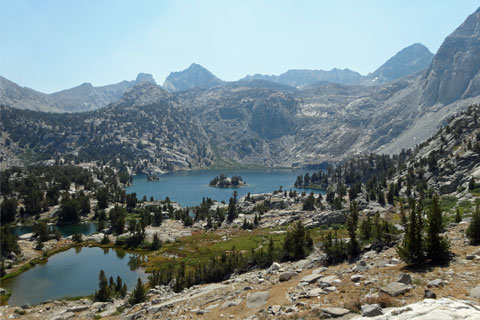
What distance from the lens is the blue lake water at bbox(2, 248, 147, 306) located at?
61.8 metres

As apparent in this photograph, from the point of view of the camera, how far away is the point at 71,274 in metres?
74.0

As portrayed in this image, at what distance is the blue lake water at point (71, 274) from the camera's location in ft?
203

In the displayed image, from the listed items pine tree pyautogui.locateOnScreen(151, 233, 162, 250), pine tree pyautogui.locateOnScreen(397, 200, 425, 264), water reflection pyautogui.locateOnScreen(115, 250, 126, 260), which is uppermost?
pine tree pyautogui.locateOnScreen(397, 200, 425, 264)

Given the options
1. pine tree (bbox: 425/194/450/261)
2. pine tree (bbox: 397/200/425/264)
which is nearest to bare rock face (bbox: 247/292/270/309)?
pine tree (bbox: 397/200/425/264)

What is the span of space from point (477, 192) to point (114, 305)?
84441 mm

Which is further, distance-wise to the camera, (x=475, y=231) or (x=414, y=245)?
(x=475, y=231)

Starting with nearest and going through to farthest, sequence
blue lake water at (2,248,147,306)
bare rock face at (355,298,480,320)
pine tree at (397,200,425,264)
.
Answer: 1. bare rock face at (355,298,480,320)
2. pine tree at (397,200,425,264)
3. blue lake water at (2,248,147,306)

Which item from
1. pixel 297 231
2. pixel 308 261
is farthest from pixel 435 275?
pixel 297 231

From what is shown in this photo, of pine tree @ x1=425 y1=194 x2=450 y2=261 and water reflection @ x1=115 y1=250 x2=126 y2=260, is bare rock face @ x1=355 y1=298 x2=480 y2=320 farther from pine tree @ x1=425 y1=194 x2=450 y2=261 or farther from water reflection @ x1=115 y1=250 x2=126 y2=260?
water reflection @ x1=115 y1=250 x2=126 y2=260

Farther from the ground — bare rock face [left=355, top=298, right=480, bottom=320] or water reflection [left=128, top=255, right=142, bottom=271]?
bare rock face [left=355, top=298, right=480, bottom=320]

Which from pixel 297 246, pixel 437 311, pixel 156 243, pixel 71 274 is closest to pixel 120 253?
pixel 156 243

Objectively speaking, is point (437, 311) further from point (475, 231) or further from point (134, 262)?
point (134, 262)

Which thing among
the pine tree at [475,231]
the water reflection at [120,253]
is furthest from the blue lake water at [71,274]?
the pine tree at [475,231]

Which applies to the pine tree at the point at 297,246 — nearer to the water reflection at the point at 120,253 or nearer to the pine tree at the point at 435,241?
the pine tree at the point at 435,241
